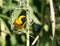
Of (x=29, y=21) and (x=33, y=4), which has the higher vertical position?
(x=33, y=4)

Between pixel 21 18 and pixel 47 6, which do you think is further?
pixel 47 6

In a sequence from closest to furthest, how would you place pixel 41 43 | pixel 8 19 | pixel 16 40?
pixel 8 19, pixel 41 43, pixel 16 40

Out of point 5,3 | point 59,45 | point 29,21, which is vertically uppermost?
point 5,3

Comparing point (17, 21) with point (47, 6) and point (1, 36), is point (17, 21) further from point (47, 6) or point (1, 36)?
point (47, 6)

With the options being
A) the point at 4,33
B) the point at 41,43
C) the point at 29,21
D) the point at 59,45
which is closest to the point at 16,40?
the point at 4,33

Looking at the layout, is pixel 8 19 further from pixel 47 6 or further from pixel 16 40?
pixel 47 6

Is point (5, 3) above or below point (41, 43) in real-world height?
above

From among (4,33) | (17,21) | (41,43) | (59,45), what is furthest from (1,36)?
(59,45)

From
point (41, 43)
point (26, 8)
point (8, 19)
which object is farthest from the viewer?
point (41, 43)

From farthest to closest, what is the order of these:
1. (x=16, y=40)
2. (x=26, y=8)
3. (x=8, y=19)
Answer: (x=16, y=40), (x=8, y=19), (x=26, y=8)
